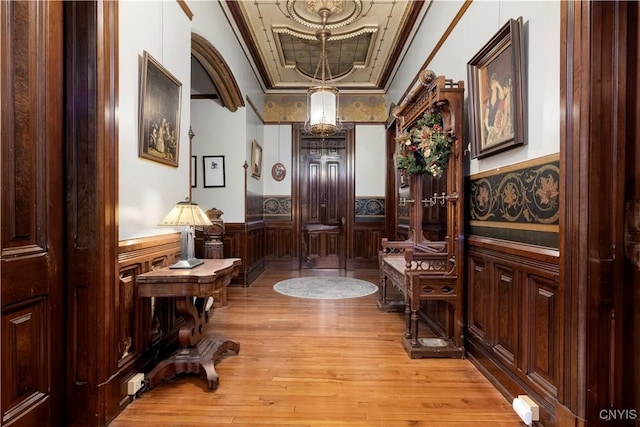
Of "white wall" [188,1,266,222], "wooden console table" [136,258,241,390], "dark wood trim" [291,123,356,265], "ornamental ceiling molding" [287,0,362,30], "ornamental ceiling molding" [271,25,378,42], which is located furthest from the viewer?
"dark wood trim" [291,123,356,265]

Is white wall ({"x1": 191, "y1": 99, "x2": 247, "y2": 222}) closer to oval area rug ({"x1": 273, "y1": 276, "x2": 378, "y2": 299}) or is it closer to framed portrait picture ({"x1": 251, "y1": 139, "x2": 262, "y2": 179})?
framed portrait picture ({"x1": 251, "y1": 139, "x2": 262, "y2": 179})

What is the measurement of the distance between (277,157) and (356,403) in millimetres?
5595

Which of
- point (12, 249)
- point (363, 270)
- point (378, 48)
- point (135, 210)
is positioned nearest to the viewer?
point (12, 249)

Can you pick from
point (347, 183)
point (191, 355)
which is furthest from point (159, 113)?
point (347, 183)

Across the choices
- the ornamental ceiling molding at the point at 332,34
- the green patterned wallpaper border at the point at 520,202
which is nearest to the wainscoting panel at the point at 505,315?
the green patterned wallpaper border at the point at 520,202

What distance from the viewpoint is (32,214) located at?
5.50ft

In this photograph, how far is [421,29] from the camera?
4.34m

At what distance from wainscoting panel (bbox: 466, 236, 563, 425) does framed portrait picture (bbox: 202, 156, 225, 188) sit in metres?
4.06

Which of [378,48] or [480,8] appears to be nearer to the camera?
[480,8]

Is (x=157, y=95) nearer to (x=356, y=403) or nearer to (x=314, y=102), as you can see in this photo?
(x=314, y=102)

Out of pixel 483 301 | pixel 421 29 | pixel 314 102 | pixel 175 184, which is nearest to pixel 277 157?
pixel 314 102

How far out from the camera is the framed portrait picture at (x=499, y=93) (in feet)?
6.79

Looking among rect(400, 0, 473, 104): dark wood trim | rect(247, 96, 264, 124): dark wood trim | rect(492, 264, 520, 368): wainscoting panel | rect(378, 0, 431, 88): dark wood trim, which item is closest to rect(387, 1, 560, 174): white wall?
rect(400, 0, 473, 104): dark wood trim

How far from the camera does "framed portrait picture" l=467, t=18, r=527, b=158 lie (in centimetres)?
207
